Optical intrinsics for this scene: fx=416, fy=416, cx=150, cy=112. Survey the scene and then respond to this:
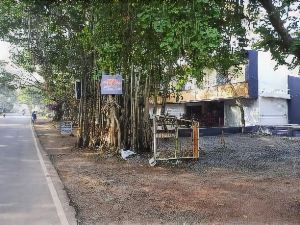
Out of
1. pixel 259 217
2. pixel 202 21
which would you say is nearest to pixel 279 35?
pixel 202 21

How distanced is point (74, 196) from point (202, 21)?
484 cm

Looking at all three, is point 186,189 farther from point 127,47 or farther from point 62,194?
point 127,47

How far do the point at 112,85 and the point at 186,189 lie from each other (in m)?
7.14

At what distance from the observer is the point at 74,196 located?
9352 mm

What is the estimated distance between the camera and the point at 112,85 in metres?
16.3

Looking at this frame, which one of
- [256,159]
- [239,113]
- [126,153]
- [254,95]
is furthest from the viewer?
[239,113]

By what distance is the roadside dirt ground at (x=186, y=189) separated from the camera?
7699 millimetres

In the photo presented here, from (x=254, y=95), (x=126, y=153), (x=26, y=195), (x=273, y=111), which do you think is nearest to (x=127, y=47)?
(x=26, y=195)

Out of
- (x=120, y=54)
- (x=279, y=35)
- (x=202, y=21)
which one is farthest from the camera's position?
(x=120, y=54)

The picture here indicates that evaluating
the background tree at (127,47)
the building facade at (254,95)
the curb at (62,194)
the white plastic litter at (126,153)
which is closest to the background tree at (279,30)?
the background tree at (127,47)

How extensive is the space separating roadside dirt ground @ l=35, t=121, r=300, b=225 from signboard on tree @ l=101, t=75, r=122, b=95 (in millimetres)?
2608

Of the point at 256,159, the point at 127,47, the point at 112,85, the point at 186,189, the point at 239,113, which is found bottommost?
the point at 186,189

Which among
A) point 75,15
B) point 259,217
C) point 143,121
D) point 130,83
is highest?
point 75,15

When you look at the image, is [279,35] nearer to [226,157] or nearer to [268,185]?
[268,185]
